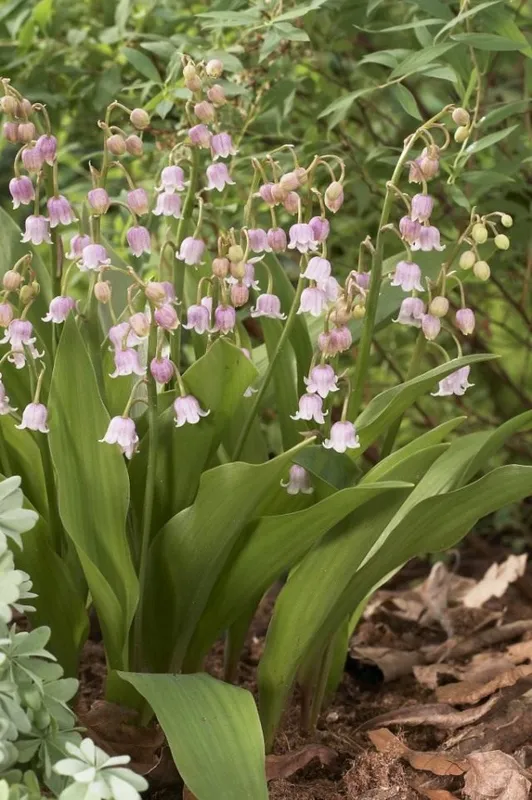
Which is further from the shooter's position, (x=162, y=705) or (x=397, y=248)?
(x=397, y=248)

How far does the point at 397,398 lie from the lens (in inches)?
56.1

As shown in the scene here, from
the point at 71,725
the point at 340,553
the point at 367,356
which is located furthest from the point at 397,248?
the point at 71,725

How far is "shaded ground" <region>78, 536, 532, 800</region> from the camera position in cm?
150

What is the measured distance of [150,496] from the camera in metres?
1.41

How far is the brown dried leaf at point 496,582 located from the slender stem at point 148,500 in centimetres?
106

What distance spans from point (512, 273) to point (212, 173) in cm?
144

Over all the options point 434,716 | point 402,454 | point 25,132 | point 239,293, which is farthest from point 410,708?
point 25,132

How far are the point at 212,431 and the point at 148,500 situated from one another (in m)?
0.15

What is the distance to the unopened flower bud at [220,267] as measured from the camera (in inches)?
53.8

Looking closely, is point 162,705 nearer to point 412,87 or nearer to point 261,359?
point 261,359

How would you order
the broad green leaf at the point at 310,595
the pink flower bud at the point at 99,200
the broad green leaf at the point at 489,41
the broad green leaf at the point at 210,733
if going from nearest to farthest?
the broad green leaf at the point at 210,733, the pink flower bud at the point at 99,200, the broad green leaf at the point at 310,595, the broad green leaf at the point at 489,41

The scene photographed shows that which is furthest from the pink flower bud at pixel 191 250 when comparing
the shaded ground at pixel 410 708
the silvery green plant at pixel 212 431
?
the shaded ground at pixel 410 708

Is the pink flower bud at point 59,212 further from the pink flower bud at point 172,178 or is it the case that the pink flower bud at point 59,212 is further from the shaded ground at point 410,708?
the shaded ground at point 410,708

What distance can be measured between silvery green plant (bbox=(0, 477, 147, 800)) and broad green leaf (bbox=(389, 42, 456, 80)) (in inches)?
35.9
